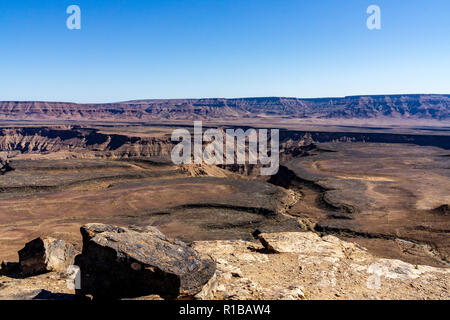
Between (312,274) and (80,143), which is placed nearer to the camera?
(312,274)

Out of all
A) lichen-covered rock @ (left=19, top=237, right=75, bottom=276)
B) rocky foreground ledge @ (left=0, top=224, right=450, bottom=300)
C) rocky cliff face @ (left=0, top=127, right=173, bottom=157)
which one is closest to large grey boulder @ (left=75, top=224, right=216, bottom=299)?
rocky foreground ledge @ (left=0, top=224, right=450, bottom=300)

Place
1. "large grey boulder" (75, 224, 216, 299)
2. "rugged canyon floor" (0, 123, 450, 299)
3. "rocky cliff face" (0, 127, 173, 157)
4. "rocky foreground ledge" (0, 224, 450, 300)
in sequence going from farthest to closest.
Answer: "rocky cliff face" (0, 127, 173, 157)
"rugged canyon floor" (0, 123, 450, 299)
"rocky foreground ledge" (0, 224, 450, 300)
"large grey boulder" (75, 224, 216, 299)

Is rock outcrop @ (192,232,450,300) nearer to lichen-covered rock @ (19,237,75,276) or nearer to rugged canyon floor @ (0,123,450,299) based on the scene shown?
rugged canyon floor @ (0,123,450,299)

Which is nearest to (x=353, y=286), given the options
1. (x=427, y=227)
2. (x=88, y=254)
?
(x=88, y=254)

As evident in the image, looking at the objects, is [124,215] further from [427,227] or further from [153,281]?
[427,227]

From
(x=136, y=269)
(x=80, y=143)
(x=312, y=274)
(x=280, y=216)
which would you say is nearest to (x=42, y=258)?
(x=136, y=269)

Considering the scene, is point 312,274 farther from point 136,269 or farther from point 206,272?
point 136,269
